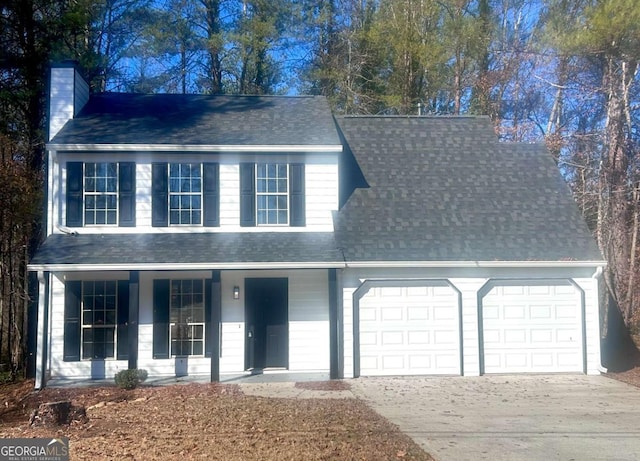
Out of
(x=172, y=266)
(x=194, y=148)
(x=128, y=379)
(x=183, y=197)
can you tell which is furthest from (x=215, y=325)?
(x=194, y=148)

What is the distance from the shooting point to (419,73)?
88.9 feet

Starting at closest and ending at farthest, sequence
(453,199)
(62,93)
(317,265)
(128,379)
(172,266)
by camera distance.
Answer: (128,379) < (172,266) < (317,265) < (453,199) < (62,93)

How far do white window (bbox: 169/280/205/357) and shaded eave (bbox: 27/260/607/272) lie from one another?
1.50 metres

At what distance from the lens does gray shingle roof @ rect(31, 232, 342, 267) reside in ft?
45.6

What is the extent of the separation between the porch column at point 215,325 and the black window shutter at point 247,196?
5.88 ft

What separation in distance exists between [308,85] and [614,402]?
20209mm

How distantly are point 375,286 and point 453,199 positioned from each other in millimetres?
3237

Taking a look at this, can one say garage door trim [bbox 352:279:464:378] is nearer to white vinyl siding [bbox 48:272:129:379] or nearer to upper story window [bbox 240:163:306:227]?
upper story window [bbox 240:163:306:227]

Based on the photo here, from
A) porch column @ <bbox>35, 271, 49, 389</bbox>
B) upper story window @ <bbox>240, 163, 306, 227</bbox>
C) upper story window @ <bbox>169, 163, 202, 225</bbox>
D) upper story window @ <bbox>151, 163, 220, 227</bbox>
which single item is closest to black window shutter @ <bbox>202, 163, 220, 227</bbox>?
upper story window @ <bbox>151, 163, 220, 227</bbox>

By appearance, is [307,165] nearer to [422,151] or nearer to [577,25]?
[422,151]

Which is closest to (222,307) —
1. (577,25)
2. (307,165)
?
(307,165)

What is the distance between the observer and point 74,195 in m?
15.2

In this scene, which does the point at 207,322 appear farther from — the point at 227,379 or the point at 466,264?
the point at 466,264

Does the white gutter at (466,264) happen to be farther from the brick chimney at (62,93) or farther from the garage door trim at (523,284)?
the brick chimney at (62,93)
